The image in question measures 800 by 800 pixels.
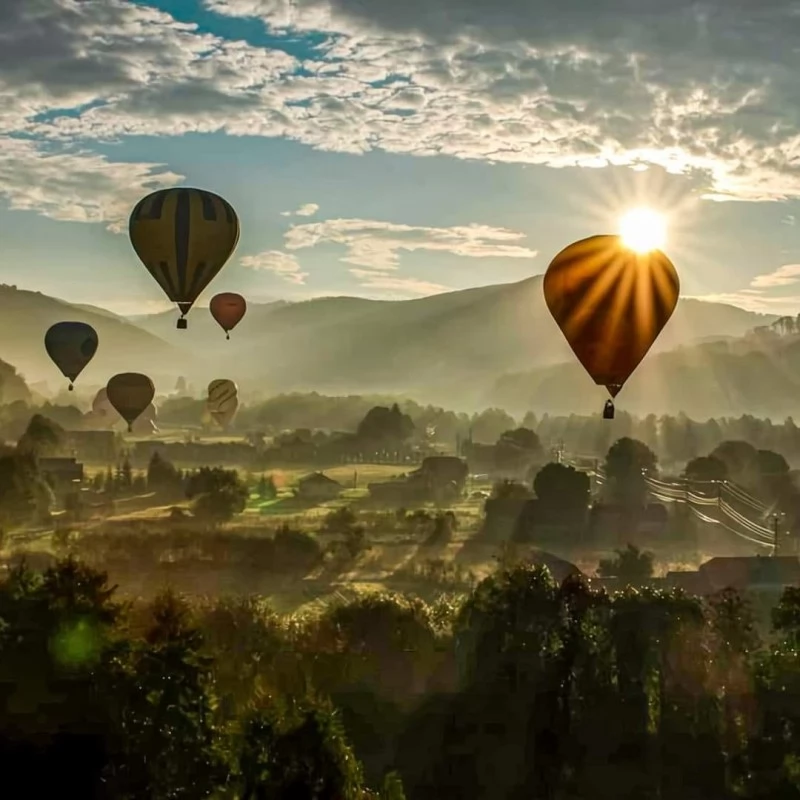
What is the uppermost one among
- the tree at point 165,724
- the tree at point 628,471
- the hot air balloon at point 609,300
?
the hot air balloon at point 609,300

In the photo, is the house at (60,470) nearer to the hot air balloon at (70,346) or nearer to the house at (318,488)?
the hot air balloon at (70,346)

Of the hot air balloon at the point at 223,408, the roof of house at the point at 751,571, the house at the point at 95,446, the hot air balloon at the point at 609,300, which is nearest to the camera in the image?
the hot air balloon at the point at 609,300

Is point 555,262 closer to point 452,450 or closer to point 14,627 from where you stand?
point 14,627

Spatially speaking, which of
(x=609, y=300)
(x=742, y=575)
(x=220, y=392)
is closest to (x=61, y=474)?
(x=220, y=392)

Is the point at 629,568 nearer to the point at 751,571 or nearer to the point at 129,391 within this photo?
the point at 751,571

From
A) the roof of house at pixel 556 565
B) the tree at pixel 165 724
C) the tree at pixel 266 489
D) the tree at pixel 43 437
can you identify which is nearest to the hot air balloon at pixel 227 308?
the tree at pixel 266 489

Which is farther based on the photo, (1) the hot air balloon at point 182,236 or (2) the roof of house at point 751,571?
(2) the roof of house at point 751,571
